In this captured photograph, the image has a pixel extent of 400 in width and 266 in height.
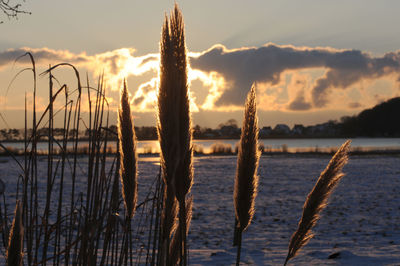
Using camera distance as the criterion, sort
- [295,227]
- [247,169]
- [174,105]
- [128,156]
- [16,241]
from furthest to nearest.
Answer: [295,227] < [128,156] < [247,169] < [16,241] < [174,105]

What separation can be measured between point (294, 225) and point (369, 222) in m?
1.74

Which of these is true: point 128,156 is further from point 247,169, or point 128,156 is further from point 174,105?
point 174,105

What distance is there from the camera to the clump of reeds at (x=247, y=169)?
151cm

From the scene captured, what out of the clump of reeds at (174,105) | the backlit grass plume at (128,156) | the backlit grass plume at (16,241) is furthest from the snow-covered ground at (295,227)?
the clump of reeds at (174,105)

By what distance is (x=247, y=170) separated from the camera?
151 centimetres

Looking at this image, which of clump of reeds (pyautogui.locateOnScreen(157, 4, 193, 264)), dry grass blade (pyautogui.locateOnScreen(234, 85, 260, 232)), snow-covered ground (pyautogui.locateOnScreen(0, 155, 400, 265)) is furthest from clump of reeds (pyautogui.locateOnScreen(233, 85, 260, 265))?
snow-covered ground (pyautogui.locateOnScreen(0, 155, 400, 265))

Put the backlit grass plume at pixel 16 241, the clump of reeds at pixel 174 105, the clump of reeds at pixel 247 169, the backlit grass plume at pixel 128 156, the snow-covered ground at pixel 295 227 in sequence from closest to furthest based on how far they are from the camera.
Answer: the clump of reeds at pixel 174 105, the backlit grass plume at pixel 16 241, the clump of reeds at pixel 247 169, the backlit grass plume at pixel 128 156, the snow-covered ground at pixel 295 227

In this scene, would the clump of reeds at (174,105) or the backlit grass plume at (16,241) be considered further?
the backlit grass plume at (16,241)

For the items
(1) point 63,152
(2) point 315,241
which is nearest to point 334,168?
(1) point 63,152

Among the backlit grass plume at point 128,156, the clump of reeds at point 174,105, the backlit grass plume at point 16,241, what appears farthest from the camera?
the backlit grass plume at point 128,156

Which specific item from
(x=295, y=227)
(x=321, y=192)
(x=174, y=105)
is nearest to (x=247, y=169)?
(x=321, y=192)

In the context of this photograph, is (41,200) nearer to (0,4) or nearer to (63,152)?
(0,4)

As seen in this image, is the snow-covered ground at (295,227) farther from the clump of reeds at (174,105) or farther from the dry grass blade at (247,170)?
the clump of reeds at (174,105)

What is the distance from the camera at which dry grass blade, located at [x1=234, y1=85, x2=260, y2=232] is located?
59.4 inches
